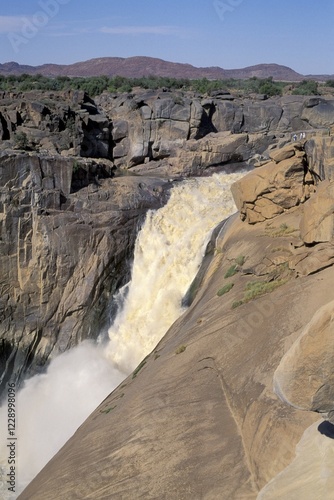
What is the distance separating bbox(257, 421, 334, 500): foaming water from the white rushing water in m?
13.8

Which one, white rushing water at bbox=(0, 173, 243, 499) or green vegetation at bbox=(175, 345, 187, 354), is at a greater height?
green vegetation at bbox=(175, 345, 187, 354)

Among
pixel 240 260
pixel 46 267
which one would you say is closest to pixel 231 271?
pixel 240 260

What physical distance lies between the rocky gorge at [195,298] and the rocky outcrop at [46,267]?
6 cm

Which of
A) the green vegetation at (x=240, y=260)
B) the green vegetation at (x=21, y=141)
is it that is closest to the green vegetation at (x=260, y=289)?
the green vegetation at (x=240, y=260)

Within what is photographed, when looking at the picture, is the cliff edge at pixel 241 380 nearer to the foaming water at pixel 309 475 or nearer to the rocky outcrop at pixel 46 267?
the foaming water at pixel 309 475

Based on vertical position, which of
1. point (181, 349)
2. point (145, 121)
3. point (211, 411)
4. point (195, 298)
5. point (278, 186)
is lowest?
point (195, 298)

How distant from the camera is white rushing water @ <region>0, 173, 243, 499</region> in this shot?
21156 mm

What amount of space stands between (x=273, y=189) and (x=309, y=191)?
1137mm

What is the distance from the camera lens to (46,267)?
84.8 ft

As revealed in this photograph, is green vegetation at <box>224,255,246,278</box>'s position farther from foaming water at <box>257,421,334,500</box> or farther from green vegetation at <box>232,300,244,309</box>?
foaming water at <box>257,421,334,500</box>

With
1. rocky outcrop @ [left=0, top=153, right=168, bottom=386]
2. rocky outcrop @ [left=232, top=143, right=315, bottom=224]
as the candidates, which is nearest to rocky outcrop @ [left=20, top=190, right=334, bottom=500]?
rocky outcrop @ [left=232, top=143, right=315, bottom=224]

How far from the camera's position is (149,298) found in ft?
80.2

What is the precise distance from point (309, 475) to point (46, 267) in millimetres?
20041

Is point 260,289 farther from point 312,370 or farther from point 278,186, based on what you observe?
point 312,370
